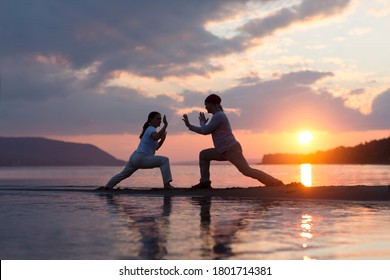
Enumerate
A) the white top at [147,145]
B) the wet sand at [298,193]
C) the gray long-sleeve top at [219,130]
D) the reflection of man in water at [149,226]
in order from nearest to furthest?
the reflection of man in water at [149,226] < the wet sand at [298,193] < the gray long-sleeve top at [219,130] < the white top at [147,145]

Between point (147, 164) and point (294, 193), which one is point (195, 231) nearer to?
point (294, 193)

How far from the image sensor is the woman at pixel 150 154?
44.2 feet

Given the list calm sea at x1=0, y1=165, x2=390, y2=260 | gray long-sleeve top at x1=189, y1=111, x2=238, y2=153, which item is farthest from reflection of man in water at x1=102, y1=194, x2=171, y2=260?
gray long-sleeve top at x1=189, y1=111, x2=238, y2=153

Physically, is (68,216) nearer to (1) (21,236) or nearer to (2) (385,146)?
(1) (21,236)

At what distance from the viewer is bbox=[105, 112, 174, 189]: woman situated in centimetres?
1346

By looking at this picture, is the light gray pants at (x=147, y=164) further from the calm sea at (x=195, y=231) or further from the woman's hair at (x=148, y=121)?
the calm sea at (x=195, y=231)

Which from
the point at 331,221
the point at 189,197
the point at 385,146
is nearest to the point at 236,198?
the point at 189,197

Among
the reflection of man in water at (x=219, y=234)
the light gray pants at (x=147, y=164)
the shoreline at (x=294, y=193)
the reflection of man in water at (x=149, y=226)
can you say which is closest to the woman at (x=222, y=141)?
the shoreline at (x=294, y=193)

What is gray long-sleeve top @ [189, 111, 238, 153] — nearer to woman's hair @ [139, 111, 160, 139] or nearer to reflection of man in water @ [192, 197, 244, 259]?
woman's hair @ [139, 111, 160, 139]

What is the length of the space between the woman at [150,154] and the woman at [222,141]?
3.72 feet

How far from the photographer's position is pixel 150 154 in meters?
13.8

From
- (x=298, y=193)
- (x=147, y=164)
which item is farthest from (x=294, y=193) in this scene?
(x=147, y=164)

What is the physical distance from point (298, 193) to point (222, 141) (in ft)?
7.66

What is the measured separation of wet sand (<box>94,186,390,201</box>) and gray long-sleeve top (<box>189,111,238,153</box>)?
1.14 metres
